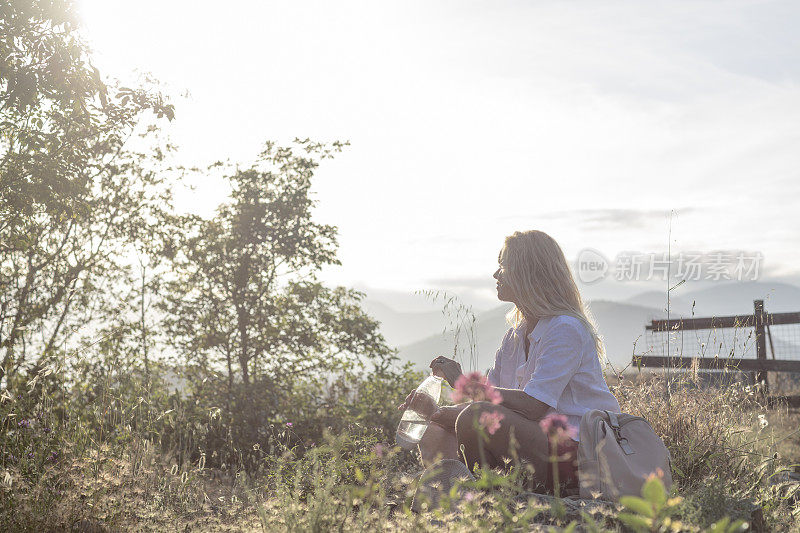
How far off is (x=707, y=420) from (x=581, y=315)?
1672 mm

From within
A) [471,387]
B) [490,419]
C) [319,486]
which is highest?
[471,387]

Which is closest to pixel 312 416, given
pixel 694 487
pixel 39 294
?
pixel 39 294

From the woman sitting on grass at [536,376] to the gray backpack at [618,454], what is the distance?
4.5 inches

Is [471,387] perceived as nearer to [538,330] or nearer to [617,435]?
[538,330]

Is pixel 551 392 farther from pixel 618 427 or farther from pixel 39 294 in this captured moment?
pixel 39 294

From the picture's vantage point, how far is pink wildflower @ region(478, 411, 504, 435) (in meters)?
2.94

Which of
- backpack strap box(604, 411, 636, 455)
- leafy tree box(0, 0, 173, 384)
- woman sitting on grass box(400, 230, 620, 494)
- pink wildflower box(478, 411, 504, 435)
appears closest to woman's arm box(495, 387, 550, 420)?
Answer: woman sitting on grass box(400, 230, 620, 494)

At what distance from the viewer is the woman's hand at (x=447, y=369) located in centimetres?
353

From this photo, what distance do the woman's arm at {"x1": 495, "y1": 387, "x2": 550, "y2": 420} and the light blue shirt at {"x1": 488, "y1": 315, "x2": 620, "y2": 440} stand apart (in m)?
0.03

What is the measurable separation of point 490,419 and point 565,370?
20.6 inches

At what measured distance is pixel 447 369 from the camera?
355cm

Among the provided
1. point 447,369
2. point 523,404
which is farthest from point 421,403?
point 523,404

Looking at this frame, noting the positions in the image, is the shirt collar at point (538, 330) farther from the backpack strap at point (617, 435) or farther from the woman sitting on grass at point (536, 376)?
the backpack strap at point (617, 435)

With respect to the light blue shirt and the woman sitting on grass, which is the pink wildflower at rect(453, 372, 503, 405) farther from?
the light blue shirt
